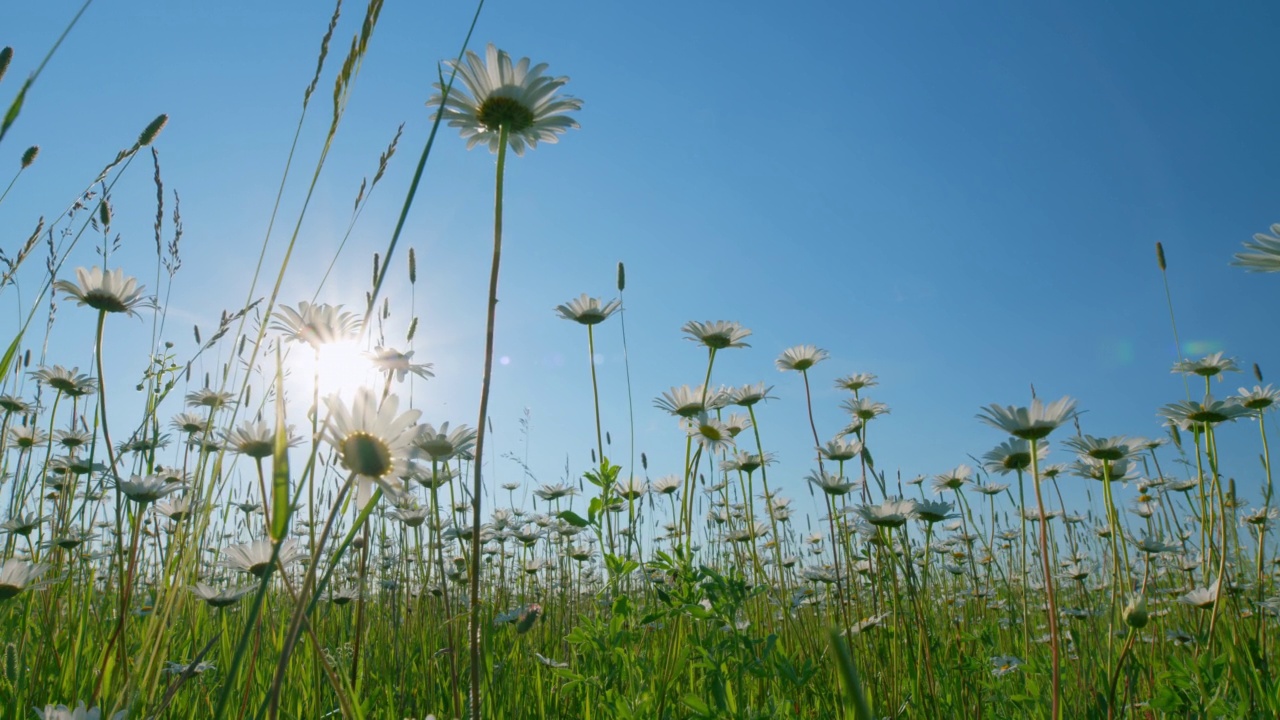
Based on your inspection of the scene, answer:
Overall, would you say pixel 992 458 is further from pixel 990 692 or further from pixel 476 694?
pixel 476 694

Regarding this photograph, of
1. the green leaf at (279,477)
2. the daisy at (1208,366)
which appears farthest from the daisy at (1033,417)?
the green leaf at (279,477)

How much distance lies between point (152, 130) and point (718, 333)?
2569mm

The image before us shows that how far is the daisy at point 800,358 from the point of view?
4.36 m

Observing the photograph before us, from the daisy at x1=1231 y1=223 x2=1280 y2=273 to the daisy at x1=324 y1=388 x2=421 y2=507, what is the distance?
171 cm

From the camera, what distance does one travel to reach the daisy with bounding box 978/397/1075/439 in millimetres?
2238

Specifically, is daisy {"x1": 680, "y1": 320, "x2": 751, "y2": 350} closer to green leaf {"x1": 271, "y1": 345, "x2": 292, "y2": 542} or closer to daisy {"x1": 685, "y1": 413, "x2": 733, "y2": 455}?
daisy {"x1": 685, "y1": 413, "x2": 733, "y2": 455}

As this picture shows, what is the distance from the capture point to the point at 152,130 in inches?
71.1

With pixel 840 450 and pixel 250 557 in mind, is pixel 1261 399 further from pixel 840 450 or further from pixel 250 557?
pixel 250 557

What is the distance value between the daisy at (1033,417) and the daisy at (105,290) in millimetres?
2968

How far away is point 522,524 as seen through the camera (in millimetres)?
5957

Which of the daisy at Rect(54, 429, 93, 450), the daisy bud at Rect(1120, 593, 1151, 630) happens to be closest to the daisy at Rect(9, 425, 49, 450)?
the daisy at Rect(54, 429, 93, 450)

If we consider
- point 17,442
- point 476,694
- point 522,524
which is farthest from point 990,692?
point 17,442

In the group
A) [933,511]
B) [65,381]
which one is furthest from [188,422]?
[933,511]

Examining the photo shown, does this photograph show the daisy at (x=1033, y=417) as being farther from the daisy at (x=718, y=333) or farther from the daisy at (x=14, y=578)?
the daisy at (x=14, y=578)
